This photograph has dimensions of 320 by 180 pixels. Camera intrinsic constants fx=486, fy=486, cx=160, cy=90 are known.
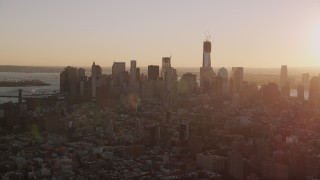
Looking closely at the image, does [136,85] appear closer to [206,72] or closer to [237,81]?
[237,81]

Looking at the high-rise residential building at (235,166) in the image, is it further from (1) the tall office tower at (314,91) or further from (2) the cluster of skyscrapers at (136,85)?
(1) the tall office tower at (314,91)

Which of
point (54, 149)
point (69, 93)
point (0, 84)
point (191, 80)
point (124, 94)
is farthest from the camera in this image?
point (0, 84)

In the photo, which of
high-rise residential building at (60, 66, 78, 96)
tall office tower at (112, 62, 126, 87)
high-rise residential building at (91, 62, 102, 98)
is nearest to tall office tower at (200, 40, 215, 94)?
tall office tower at (112, 62, 126, 87)

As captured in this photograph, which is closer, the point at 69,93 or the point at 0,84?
the point at 69,93

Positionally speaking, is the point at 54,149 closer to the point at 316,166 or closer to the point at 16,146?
the point at 16,146

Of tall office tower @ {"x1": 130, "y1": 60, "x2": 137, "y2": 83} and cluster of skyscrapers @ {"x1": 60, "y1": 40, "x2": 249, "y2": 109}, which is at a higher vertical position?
tall office tower @ {"x1": 130, "y1": 60, "x2": 137, "y2": 83}

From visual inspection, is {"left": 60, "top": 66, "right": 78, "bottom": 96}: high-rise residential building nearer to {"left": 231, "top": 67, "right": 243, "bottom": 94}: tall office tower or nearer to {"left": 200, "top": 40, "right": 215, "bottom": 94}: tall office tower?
{"left": 200, "top": 40, "right": 215, "bottom": 94}: tall office tower

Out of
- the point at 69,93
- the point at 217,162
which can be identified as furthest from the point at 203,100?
the point at 217,162
